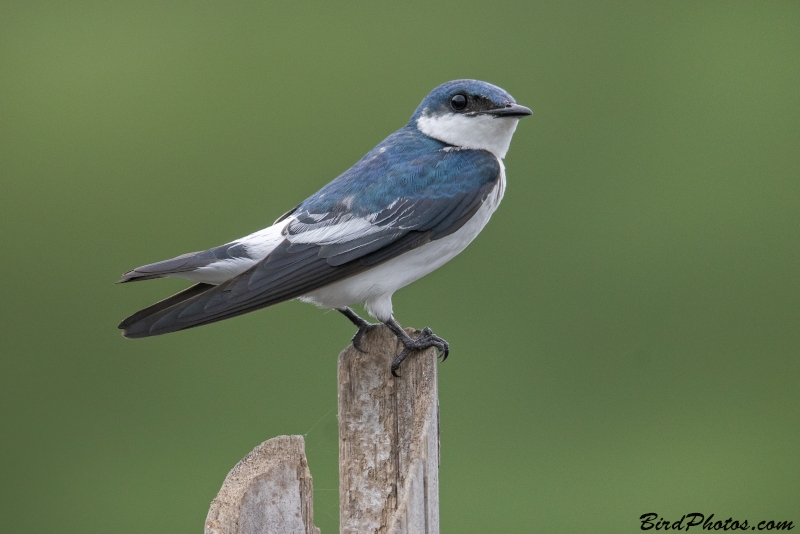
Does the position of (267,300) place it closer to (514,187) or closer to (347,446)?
(347,446)

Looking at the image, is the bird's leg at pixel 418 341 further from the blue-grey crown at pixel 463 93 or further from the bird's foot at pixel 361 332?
the blue-grey crown at pixel 463 93

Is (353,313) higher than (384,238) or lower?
lower

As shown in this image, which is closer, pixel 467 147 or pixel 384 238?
pixel 384 238

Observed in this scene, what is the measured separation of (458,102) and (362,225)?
2.28 ft

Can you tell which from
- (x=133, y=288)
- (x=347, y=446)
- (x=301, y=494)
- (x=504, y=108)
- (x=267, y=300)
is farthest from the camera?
(x=133, y=288)

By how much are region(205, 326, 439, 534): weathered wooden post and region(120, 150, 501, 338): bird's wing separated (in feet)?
1.62

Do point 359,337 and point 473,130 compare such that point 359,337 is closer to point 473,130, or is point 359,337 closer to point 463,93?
point 473,130

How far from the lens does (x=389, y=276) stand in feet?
11.8

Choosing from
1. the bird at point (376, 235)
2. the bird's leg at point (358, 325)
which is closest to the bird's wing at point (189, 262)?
the bird at point (376, 235)

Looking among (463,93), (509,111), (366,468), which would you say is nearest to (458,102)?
(463,93)

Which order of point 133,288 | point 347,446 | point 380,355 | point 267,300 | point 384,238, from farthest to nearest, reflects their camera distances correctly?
point 133,288 < point 384,238 < point 267,300 < point 380,355 < point 347,446

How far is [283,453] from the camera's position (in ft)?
8.01

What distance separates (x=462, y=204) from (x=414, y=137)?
447 mm

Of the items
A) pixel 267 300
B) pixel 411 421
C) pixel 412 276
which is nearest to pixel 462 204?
pixel 412 276
